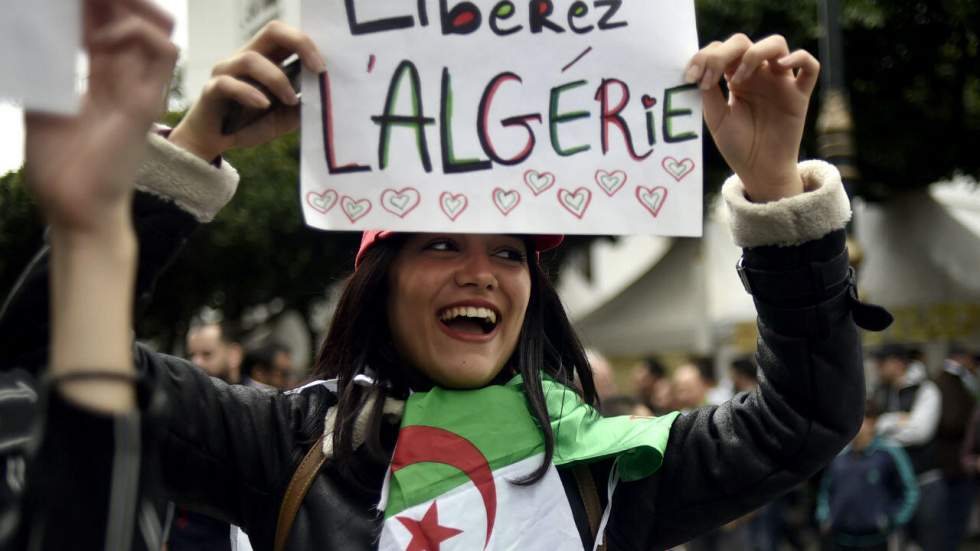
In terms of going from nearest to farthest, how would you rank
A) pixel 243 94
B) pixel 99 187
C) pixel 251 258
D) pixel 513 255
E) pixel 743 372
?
pixel 99 187, pixel 243 94, pixel 513 255, pixel 743 372, pixel 251 258

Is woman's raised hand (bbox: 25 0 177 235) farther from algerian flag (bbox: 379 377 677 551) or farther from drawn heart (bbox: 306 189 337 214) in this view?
algerian flag (bbox: 379 377 677 551)

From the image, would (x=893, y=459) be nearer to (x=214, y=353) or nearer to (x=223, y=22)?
(x=214, y=353)

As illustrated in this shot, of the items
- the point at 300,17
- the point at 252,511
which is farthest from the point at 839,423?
the point at 300,17

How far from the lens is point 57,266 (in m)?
1.29

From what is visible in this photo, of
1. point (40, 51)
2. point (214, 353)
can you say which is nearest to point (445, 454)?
point (40, 51)

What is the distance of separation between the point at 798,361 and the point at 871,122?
11.7 m

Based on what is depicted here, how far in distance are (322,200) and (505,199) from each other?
301 mm

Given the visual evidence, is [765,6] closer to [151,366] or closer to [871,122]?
[871,122]

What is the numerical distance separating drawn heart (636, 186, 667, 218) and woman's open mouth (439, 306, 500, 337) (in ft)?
1.03

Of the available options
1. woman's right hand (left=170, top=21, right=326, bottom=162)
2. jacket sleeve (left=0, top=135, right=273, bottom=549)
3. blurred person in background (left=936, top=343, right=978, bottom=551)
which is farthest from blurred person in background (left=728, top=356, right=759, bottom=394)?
jacket sleeve (left=0, top=135, right=273, bottom=549)

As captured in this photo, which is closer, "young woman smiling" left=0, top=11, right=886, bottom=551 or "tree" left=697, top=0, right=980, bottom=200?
"young woman smiling" left=0, top=11, right=886, bottom=551

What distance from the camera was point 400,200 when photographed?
2115 mm

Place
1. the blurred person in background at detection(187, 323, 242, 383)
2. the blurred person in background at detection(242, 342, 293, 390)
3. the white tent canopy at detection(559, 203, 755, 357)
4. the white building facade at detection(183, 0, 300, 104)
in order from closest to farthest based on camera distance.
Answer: the white building facade at detection(183, 0, 300, 104) → the blurred person in background at detection(187, 323, 242, 383) → the blurred person in background at detection(242, 342, 293, 390) → the white tent canopy at detection(559, 203, 755, 357)

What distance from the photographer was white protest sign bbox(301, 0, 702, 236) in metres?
2.12
